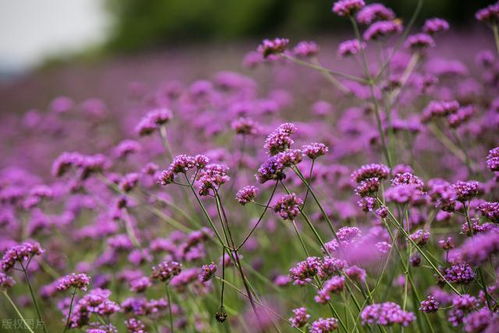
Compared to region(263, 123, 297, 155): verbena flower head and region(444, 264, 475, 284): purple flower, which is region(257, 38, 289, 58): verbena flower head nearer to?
region(263, 123, 297, 155): verbena flower head

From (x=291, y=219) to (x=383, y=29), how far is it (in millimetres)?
1903

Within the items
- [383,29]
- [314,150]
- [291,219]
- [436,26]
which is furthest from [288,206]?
[436,26]

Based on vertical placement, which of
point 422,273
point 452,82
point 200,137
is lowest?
point 422,273

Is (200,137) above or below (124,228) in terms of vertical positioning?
above

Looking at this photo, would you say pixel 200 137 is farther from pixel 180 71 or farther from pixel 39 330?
pixel 180 71

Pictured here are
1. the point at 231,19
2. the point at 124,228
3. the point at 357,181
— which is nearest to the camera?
the point at 357,181

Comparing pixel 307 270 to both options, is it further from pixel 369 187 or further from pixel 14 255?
pixel 14 255

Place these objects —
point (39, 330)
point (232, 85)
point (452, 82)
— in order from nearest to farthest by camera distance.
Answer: point (39, 330), point (452, 82), point (232, 85)

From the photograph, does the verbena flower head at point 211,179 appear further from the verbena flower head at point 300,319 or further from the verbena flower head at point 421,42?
the verbena flower head at point 421,42

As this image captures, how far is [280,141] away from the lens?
2414mm

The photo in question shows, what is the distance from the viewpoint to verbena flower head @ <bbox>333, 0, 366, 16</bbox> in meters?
3.18

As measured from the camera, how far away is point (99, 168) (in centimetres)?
392

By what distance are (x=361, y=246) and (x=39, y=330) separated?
2.85 meters

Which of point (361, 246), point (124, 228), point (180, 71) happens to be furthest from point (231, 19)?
point (361, 246)
